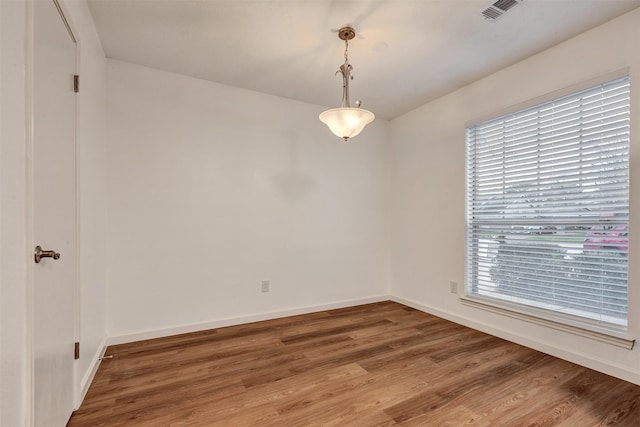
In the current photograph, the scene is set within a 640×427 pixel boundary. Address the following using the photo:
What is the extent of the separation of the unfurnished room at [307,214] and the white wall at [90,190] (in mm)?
32

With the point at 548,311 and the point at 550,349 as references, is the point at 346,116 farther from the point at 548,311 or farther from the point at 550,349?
the point at 550,349

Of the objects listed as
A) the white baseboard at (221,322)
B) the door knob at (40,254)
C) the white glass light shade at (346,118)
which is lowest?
the white baseboard at (221,322)

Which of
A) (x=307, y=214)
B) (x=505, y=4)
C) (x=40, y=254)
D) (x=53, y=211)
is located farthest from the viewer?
(x=307, y=214)

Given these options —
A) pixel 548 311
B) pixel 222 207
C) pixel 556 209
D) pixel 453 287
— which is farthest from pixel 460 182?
pixel 222 207

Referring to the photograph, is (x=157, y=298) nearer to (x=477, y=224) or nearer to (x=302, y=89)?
(x=302, y=89)

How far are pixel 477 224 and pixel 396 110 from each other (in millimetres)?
1836

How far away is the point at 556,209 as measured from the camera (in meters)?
2.54

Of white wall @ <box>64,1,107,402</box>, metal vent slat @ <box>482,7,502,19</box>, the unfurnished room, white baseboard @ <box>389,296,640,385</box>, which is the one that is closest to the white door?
the unfurnished room

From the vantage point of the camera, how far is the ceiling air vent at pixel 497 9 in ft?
6.68

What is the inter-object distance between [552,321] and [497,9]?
249 cm

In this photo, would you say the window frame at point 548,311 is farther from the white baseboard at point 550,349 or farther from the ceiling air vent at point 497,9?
the ceiling air vent at point 497,9

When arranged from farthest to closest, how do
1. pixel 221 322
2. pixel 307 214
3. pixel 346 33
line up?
1. pixel 307 214
2. pixel 221 322
3. pixel 346 33

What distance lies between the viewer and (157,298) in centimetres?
293

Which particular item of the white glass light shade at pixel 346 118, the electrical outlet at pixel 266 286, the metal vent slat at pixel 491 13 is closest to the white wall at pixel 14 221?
the white glass light shade at pixel 346 118
